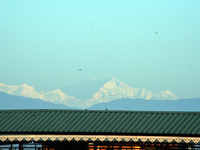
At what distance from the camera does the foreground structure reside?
89.4 feet

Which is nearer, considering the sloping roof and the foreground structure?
the foreground structure

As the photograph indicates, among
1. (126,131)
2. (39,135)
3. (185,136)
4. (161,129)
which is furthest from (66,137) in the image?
(185,136)

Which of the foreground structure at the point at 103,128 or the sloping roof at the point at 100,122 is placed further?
the sloping roof at the point at 100,122

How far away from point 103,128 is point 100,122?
1.01m

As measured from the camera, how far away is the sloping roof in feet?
90.3

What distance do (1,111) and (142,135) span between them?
43.0ft

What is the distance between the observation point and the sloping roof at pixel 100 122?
90.3 ft

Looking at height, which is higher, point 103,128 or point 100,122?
point 100,122

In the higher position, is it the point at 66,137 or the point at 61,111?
the point at 61,111

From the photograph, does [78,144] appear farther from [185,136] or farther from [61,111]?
[185,136]

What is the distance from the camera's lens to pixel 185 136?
26656mm

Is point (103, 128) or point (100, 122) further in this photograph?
point (100, 122)

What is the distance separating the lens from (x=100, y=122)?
2917cm

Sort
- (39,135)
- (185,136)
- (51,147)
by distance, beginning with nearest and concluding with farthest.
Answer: (185,136) < (39,135) < (51,147)
